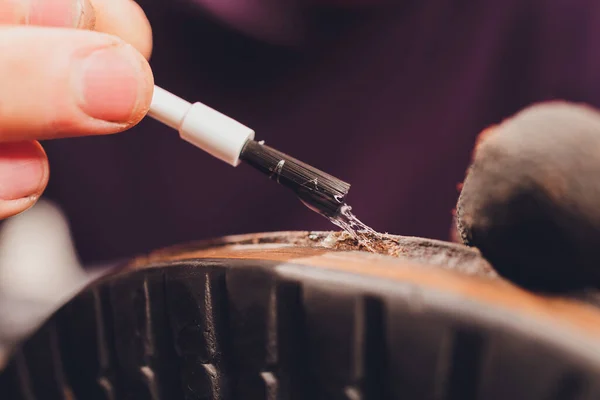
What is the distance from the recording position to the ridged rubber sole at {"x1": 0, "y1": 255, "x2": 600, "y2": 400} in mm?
182

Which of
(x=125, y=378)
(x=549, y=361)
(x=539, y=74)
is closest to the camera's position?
(x=549, y=361)

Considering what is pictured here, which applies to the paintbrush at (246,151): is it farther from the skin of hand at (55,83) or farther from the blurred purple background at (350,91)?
the blurred purple background at (350,91)

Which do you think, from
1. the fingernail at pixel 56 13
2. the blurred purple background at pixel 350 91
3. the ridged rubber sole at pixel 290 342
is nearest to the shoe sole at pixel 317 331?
the ridged rubber sole at pixel 290 342

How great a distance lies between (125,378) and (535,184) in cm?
24

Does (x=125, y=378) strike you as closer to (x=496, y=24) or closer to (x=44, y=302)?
(x=44, y=302)

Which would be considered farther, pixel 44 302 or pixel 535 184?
pixel 44 302

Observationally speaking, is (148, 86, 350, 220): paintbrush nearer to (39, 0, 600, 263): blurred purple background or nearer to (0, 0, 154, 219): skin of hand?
(0, 0, 154, 219): skin of hand

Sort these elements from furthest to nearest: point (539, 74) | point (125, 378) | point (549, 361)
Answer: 1. point (539, 74)
2. point (125, 378)
3. point (549, 361)

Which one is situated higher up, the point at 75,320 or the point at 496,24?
the point at 496,24

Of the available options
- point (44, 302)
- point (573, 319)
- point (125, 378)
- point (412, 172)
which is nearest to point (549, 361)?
point (573, 319)

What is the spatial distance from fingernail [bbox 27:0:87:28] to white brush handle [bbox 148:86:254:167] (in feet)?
0.20

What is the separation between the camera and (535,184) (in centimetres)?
19

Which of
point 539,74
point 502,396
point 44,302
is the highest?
point 539,74

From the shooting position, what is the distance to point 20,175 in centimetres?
29
